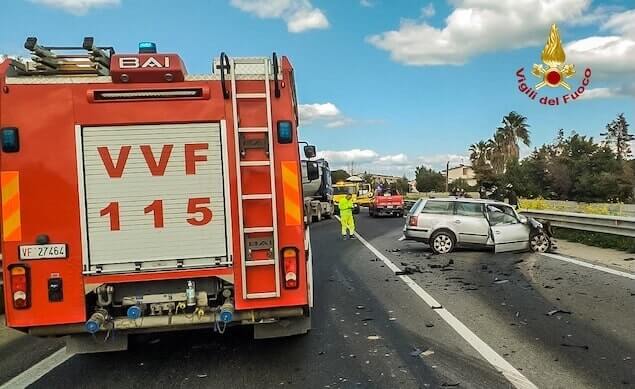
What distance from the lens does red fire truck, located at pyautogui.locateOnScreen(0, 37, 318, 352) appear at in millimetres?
5152

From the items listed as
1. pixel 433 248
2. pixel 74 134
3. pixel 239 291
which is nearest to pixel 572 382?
pixel 239 291

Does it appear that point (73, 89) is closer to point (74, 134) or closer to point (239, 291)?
point (74, 134)

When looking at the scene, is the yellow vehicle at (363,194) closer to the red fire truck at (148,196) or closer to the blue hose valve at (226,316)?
the red fire truck at (148,196)

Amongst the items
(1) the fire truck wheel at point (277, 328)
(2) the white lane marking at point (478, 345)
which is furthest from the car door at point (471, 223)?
(1) the fire truck wheel at point (277, 328)

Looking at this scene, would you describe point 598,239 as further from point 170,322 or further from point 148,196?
point 148,196

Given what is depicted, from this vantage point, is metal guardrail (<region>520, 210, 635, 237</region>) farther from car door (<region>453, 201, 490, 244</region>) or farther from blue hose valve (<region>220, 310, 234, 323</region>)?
blue hose valve (<region>220, 310, 234, 323</region>)

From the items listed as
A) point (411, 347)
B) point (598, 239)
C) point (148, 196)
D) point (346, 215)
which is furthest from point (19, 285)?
point (346, 215)

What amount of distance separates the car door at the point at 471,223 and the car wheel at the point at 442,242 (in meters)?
0.25

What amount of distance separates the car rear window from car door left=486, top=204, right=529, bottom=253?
1.07 m

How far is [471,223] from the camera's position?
617 inches

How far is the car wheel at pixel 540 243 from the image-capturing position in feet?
50.4

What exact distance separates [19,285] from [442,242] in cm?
1228

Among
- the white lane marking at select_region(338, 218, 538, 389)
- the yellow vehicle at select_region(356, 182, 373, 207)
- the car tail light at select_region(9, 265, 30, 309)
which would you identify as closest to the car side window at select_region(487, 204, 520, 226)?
the white lane marking at select_region(338, 218, 538, 389)

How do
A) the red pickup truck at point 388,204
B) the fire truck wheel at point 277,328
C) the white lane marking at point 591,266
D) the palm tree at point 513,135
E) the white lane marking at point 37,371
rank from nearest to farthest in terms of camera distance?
the white lane marking at point 37,371 → the fire truck wheel at point 277,328 → the white lane marking at point 591,266 → the red pickup truck at point 388,204 → the palm tree at point 513,135
